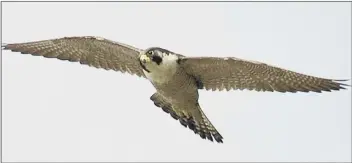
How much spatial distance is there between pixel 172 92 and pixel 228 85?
1.03m

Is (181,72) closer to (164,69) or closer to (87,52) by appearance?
(164,69)

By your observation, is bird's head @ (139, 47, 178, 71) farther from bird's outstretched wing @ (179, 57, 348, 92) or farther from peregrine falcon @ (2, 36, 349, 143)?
bird's outstretched wing @ (179, 57, 348, 92)

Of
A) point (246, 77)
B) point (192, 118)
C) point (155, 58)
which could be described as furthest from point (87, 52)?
point (246, 77)

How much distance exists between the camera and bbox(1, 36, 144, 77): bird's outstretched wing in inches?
622

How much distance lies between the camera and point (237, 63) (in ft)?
48.5

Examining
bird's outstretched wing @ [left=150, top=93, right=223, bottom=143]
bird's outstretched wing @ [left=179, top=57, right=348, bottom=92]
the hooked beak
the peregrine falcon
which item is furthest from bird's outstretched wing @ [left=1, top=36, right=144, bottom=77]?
bird's outstretched wing @ [left=179, top=57, right=348, bottom=92]

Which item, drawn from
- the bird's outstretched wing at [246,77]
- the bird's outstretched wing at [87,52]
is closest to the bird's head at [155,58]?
the bird's outstretched wing at [246,77]

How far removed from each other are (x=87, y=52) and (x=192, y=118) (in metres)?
2.17

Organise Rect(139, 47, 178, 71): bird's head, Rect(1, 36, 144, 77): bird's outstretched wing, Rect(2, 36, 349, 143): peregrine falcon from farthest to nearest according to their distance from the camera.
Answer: Rect(1, 36, 144, 77): bird's outstretched wing, Rect(2, 36, 349, 143): peregrine falcon, Rect(139, 47, 178, 71): bird's head

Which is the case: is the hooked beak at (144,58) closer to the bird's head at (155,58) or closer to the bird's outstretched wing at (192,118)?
the bird's head at (155,58)

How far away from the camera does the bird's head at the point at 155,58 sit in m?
14.6

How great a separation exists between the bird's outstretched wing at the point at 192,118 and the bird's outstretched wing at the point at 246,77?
0.60 meters

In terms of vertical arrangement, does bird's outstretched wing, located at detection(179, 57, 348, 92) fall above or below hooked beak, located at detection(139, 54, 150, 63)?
below

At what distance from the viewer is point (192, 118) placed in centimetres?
1600
